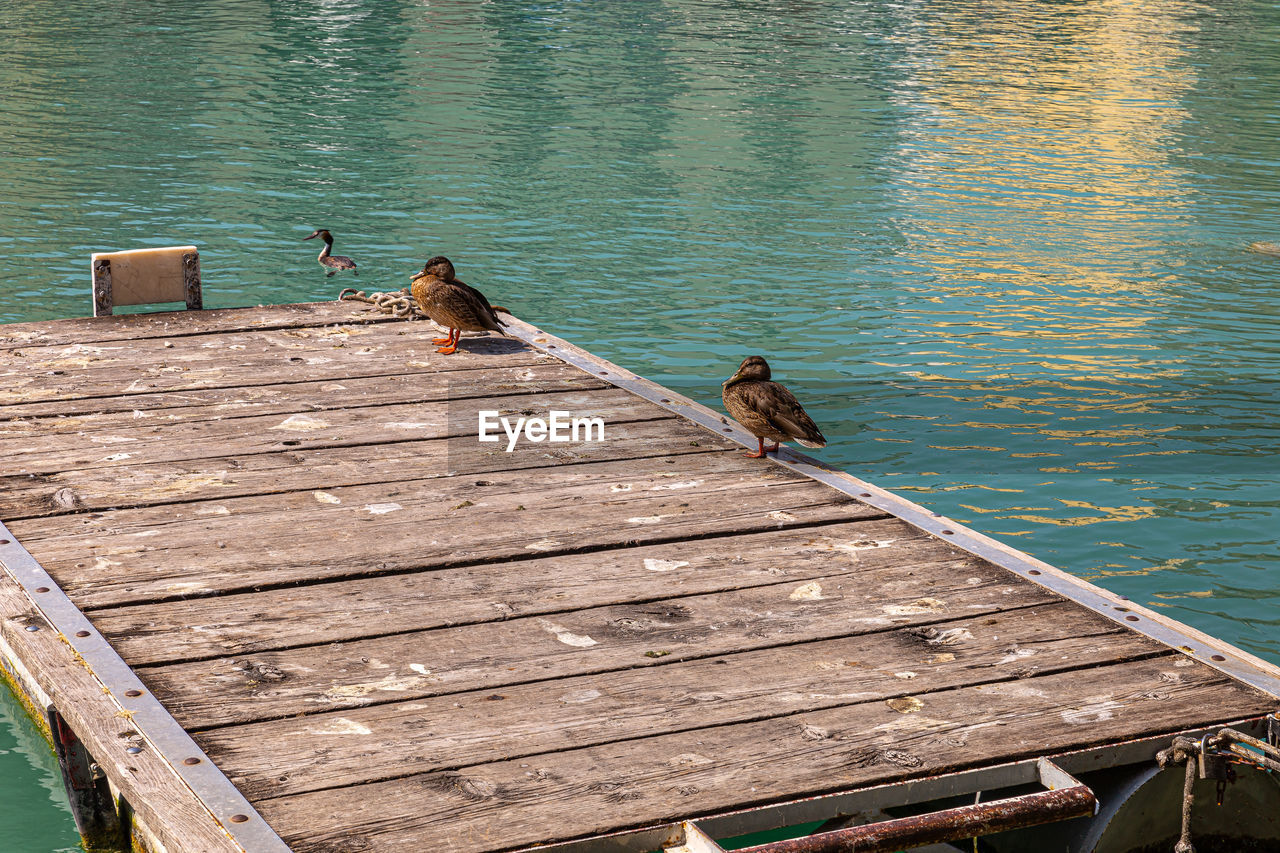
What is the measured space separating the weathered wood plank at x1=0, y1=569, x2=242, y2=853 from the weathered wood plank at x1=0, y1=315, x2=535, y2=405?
2.91m

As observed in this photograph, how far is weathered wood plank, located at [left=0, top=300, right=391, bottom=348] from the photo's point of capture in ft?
29.4

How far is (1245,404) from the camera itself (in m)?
11.8

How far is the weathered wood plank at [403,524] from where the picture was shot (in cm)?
543

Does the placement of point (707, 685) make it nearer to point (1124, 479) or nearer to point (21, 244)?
point (1124, 479)

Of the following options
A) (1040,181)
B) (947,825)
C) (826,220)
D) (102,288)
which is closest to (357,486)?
(947,825)

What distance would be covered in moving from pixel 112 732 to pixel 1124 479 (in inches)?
309

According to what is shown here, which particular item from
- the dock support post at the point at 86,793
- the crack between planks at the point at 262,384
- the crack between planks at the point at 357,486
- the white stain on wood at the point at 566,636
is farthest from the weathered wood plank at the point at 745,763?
the crack between planks at the point at 262,384

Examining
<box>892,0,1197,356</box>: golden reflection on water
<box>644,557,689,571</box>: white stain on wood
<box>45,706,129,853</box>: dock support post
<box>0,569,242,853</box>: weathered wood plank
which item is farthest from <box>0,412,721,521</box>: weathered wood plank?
<box>892,0,1197,356</box>: golden reflection on water

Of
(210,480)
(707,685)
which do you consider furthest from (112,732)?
(210,480)

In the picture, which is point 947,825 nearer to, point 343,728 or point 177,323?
point 343,728

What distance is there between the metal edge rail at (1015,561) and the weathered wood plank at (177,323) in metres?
2.45

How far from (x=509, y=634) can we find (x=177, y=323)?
5326 mm

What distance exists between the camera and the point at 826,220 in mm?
18766

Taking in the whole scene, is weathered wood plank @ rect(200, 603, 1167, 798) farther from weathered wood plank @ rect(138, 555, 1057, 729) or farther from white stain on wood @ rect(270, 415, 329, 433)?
white stain on wood @ rect(270, 415, 329, 433)
